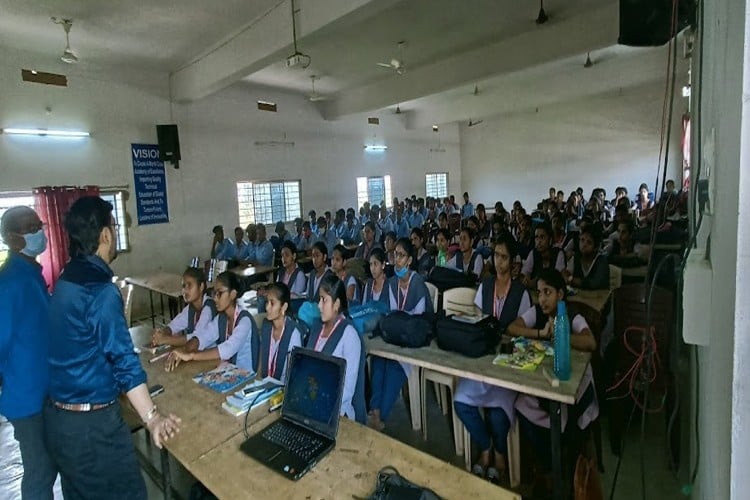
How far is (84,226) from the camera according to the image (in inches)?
64.7

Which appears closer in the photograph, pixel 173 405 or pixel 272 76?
pixel 173 405

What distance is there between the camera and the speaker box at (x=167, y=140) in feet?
22.0

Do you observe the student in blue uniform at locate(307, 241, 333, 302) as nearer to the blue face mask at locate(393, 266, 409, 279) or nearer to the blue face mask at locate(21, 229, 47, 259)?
the blue face mask at locate(393, 266, 409, 279)

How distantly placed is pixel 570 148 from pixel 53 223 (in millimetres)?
12136

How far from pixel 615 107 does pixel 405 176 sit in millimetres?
5859

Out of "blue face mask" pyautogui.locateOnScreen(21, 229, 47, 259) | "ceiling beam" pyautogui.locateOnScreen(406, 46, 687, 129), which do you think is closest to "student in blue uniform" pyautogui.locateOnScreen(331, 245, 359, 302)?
"blue face mask" pyautogui.locateOnScreen(21, 229, 47, 259)

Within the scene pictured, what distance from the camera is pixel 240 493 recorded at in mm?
1442

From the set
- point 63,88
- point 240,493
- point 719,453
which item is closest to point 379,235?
point 63,88

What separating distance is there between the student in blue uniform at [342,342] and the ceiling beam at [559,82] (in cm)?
706

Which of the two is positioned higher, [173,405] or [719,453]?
[719,453]

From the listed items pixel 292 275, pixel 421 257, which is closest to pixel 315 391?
pixel 292 275

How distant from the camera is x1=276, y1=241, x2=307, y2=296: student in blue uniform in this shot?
487 cm

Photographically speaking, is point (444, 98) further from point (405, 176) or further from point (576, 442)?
point (576, 442)

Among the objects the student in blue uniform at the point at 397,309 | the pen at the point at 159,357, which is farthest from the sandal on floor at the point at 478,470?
the pen at the point at 159,357
